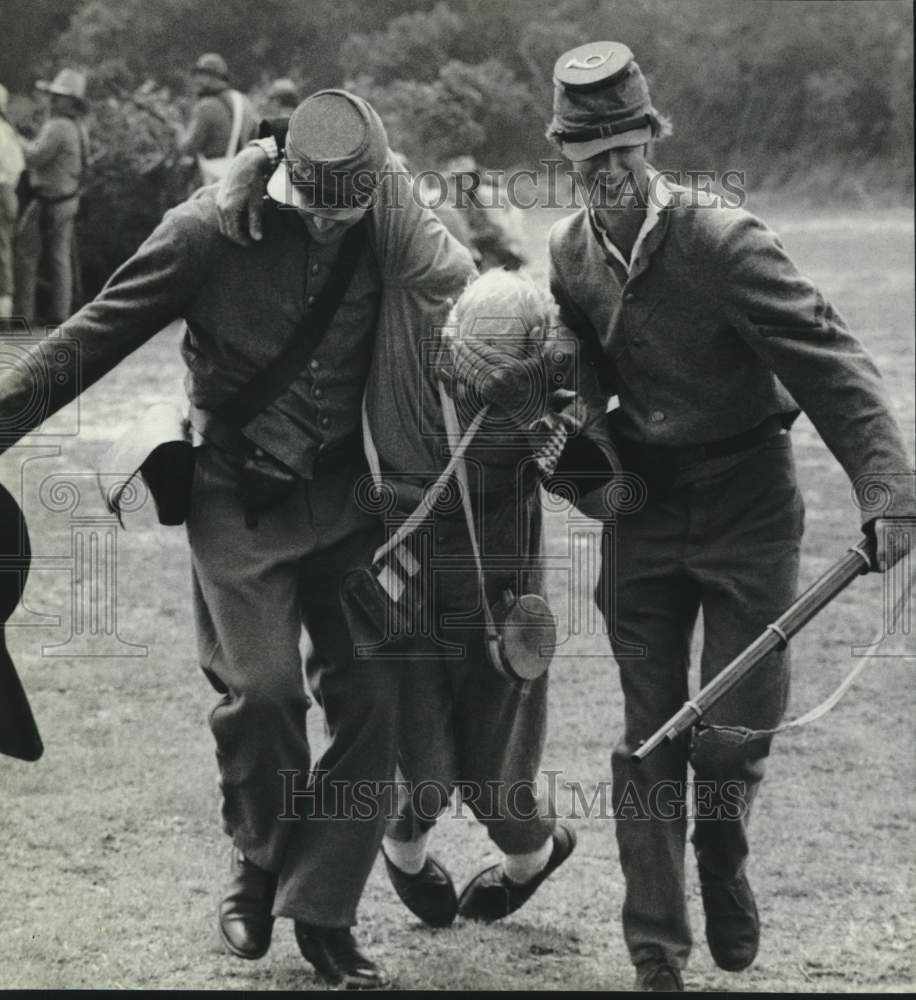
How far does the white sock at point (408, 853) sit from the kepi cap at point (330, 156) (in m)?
1.73

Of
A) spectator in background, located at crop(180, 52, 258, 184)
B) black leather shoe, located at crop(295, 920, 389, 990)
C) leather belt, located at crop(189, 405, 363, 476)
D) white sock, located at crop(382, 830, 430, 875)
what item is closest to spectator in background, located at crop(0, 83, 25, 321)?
spectator in background, located at crop(180, 52, 258, 184)

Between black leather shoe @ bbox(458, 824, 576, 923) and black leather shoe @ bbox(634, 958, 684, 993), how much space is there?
619mm

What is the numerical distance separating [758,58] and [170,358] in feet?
18.4

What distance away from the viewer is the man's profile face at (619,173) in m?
4.43

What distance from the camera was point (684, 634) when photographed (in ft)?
15.7

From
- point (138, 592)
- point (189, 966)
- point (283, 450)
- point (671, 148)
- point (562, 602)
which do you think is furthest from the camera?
point (138, 592)

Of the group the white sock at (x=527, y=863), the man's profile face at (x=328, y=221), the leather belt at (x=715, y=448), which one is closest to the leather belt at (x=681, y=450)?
the leather belt at (x=715, y=448)

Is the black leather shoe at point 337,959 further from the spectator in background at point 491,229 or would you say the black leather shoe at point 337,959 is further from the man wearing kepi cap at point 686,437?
the spectator in background at point 491,229

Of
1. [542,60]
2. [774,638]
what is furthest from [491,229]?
[774,638]

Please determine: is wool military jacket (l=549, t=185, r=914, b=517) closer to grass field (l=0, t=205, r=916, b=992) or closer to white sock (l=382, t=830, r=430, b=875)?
white sock (l=382, t=830, r=430, b=875)

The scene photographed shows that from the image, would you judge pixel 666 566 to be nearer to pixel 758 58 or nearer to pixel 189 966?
pixel 189 966

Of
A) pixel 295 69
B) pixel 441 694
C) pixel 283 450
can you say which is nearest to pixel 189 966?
pixel 441 694

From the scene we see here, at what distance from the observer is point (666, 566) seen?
4.69m

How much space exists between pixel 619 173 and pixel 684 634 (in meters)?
1.12
